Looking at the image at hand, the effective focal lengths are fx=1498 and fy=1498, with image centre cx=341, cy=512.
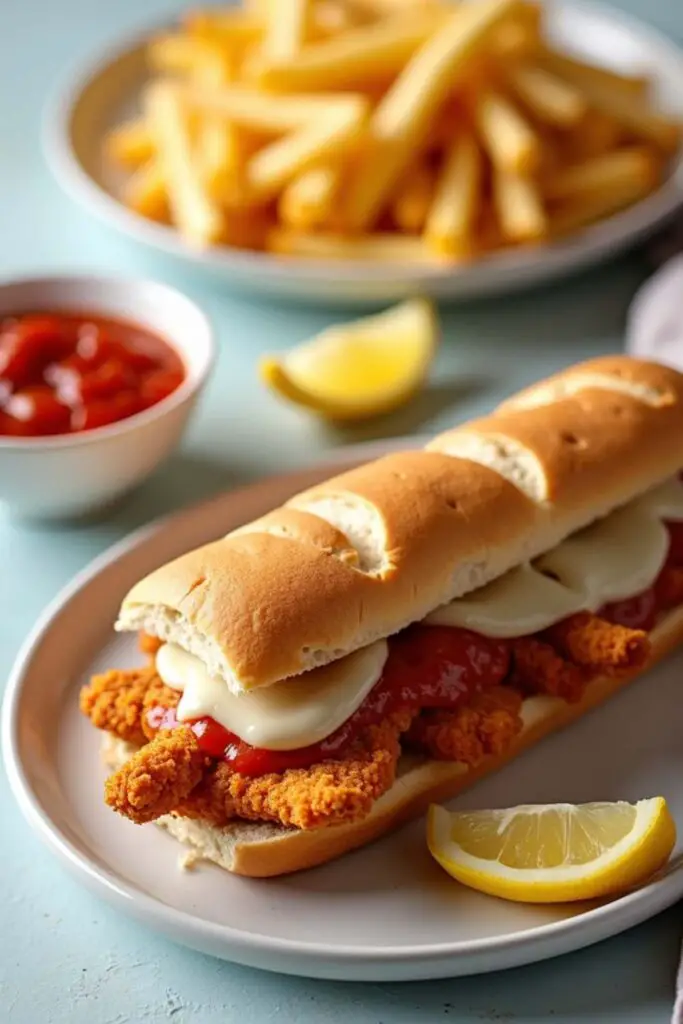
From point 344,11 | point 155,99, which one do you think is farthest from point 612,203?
point 155,99

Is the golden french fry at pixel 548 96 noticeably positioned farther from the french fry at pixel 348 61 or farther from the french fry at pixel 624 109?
the french fry at pixel 348 61

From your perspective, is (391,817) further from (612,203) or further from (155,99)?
(155,99)

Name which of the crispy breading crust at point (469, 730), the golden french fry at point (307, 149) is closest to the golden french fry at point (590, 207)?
the golden french fry at point (307, 149)

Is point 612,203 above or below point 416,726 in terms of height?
above

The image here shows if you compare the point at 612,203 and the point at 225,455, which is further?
the point at 612,203

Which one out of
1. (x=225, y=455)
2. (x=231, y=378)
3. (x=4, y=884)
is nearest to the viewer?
(x=4, y=884)

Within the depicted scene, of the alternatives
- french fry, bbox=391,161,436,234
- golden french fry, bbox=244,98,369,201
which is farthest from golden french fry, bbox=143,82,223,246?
french fry, bbox=391,161,436,234

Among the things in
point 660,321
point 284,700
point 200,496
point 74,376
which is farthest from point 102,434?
point 660,321
